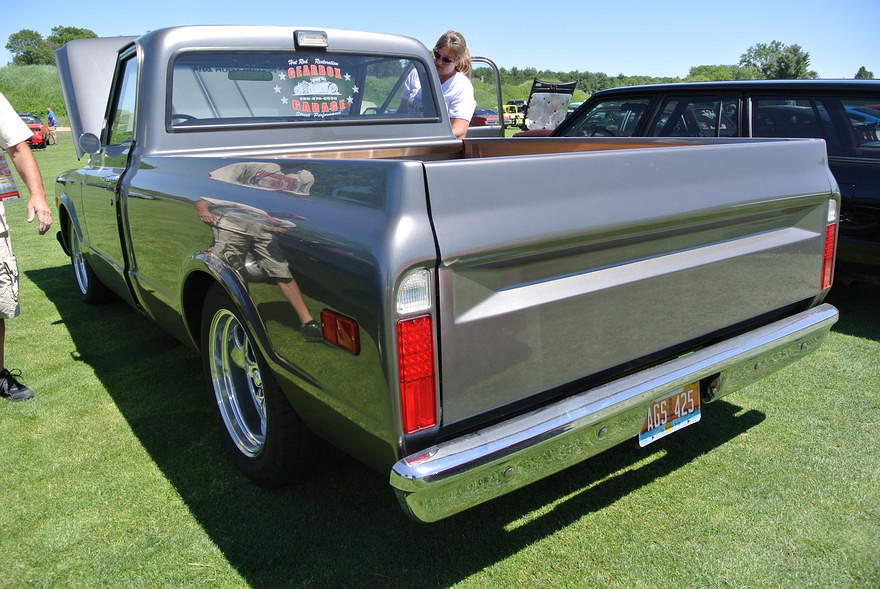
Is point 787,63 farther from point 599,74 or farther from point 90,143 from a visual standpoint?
point 90,143

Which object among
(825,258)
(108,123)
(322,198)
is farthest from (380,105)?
(825,258)

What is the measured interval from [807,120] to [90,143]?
4.67 metres

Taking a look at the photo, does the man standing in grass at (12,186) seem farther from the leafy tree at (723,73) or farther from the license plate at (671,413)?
the leafy tree at (723,73)

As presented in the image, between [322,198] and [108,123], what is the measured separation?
9.23 ft

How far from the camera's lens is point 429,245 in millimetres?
1601

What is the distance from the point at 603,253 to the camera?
1964 millimetres

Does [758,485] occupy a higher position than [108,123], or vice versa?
[108,123]

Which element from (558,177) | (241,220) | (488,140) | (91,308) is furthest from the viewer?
(91,308)

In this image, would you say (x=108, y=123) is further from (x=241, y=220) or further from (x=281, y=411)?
(x=281, y=411)

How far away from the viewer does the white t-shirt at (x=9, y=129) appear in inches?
126

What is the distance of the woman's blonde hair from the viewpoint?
203 inches

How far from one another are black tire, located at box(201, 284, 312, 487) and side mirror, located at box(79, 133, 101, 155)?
1.69 meters

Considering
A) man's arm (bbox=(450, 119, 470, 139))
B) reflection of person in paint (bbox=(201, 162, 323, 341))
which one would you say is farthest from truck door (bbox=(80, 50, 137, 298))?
man's arm (bbox=(450, 119, 470, 139))

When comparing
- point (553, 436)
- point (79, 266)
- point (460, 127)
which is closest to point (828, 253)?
point (553, 436)
